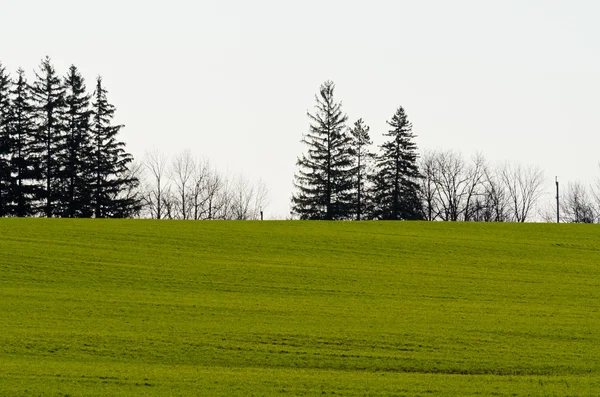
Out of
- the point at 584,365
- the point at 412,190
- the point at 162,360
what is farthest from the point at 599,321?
the point at 412,190

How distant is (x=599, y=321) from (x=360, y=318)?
23.4 ft

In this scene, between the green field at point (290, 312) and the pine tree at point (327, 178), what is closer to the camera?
the green field at point (290, 312)

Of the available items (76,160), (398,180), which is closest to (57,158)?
(76,160)

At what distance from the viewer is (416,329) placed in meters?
23.4

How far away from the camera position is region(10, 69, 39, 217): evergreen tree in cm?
6462

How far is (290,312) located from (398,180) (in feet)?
159

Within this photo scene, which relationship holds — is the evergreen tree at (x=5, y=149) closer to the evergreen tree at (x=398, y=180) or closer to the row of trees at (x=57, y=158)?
the row of trees at (x=57, y=158)

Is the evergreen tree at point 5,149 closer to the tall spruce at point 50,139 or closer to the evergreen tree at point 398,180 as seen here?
the tall spruce at point 50,139

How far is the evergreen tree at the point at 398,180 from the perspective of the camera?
71.8 metres

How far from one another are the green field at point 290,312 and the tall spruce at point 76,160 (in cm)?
2225

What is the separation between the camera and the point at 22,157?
65.6 metres

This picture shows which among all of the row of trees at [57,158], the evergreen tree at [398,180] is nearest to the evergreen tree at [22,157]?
the row of trees at [57,158]

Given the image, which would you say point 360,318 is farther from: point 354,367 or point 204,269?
point 204,269

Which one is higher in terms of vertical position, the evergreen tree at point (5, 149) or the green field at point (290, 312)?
the evergreen tree at point (5, 149)
